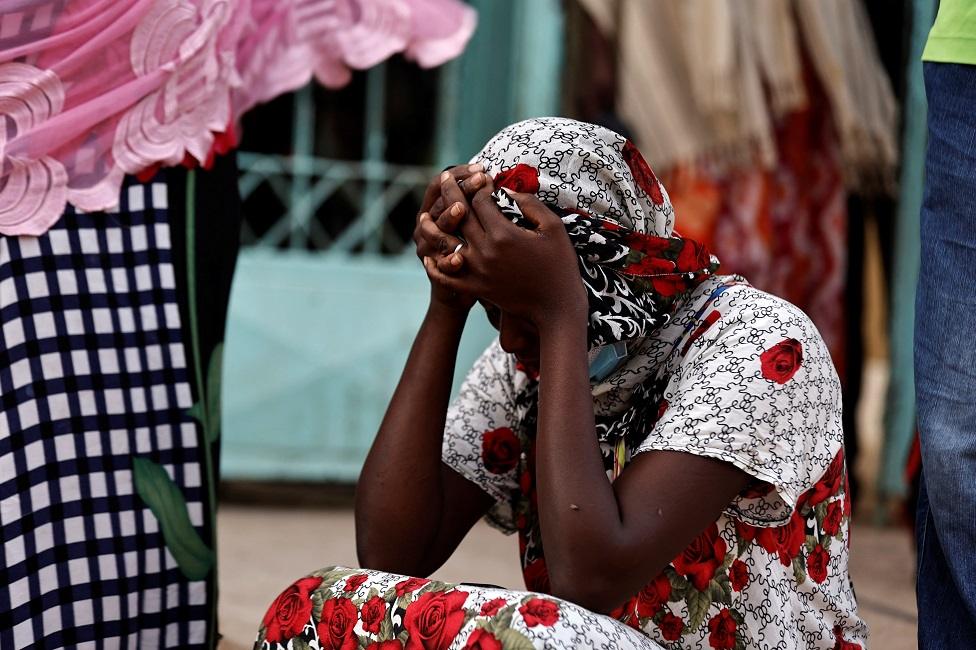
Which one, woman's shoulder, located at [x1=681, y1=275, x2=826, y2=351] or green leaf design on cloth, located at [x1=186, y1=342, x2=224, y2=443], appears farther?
green leaf design on cloth, located at [x1=186, y1=342, x2=224, y2=443]

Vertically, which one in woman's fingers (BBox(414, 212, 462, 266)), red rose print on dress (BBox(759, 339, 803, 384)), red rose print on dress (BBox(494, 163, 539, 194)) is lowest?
red rose print on dress (BBox(759, 339, 803, 384))

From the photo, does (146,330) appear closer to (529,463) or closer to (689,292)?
(529,463)

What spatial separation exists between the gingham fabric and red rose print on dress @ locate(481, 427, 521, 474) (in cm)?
51

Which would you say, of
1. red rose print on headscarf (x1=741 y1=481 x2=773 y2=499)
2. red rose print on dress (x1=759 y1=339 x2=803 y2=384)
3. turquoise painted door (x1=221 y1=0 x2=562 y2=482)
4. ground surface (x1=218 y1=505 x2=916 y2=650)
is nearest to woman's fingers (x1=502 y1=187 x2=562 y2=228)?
red rose print on dress (x1=759 y1=339 x2=803 y2=384)

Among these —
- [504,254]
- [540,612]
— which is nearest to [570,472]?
[540,612]

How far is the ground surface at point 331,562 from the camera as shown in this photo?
3.38m

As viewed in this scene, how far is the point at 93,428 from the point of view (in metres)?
2.13

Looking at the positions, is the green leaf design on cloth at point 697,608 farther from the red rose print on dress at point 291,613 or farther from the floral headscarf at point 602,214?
the red rose print on dress at point 291,613

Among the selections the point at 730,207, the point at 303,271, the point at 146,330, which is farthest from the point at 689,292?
the point at 303,271

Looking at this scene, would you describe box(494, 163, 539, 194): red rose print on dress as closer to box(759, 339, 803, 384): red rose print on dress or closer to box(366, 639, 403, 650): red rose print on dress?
box(759, 339, 803, 384): red rose print on dress

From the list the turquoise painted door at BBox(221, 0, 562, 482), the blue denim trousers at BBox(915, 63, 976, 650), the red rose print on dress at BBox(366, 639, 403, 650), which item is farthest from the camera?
the turquoise painted door at BBox(221, 0, 562, 482)

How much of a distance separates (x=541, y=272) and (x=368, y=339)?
9.84ft

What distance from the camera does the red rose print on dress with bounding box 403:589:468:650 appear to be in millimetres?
1647

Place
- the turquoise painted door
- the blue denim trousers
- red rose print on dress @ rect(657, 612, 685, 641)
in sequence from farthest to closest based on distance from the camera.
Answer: the turquoise painted door < the blue denim trousers < red rose print on dress @ rect(657, 612, 685, 641)
